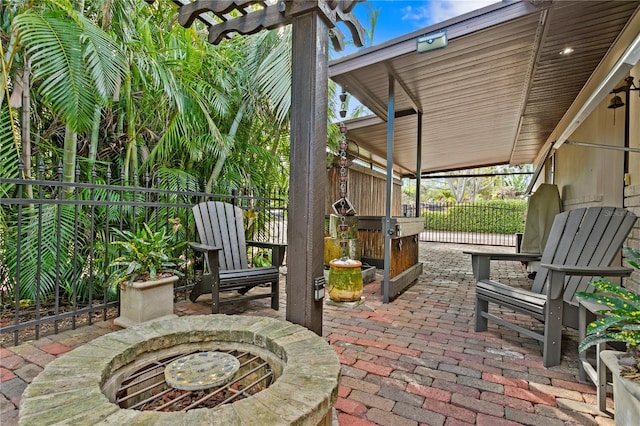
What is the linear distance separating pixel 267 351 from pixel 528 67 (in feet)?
13.2

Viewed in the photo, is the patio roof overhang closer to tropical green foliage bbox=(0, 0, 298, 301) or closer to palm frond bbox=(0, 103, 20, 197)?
tropical green foliage bbox=(0, 0, 298, 301)

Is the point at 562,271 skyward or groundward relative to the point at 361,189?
groundward

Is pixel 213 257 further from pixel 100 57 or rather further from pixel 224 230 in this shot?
pixel 100 57

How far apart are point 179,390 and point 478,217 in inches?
579

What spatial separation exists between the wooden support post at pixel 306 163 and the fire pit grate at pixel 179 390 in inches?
15.3

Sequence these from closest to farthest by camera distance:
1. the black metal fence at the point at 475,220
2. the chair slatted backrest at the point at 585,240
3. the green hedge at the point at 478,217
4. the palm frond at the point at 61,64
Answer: the palm frond at the point at 61,64
the chair slatted backrest at the point at 585,240
the black metal fence at the point at 475,220
the green hedge at the point at 478,217

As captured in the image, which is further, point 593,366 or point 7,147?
point 7,147

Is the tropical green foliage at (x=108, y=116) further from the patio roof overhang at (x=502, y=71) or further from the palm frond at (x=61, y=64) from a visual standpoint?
the patio roof overhang at (x=502, y=71)

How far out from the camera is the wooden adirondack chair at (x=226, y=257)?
274 cm

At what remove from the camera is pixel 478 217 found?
13.9 m

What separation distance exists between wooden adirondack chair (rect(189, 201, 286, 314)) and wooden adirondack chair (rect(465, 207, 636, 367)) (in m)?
1.84

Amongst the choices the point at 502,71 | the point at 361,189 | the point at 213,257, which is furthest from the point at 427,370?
the point at 361,189

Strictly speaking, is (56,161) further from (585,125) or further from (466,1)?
(585,125)

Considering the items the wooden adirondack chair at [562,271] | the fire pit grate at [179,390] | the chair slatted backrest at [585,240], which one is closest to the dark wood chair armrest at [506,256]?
the wooden adirondack chair at [562,271]
